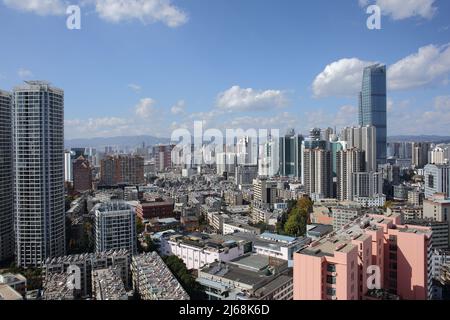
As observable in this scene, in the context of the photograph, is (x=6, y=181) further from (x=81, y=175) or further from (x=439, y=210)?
(x=439, y=210)

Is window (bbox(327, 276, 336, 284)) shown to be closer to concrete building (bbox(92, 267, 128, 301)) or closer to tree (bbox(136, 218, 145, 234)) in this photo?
concrete building (bbox(92, 267, 128, 301))

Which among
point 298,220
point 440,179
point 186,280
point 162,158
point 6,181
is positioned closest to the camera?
point 186,280

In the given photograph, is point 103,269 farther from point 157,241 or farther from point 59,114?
point 59,114

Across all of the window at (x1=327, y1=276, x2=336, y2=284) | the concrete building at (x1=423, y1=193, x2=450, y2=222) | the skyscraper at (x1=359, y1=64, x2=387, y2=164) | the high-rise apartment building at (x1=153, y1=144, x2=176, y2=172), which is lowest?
the concrete building at (x1=423, y1=193, x2=450, y2=222)

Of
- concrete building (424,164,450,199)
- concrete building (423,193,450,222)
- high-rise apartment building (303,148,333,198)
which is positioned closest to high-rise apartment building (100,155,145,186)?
high-rise apartment building (303,148,333,198)

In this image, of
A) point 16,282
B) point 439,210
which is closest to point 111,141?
point 16,282

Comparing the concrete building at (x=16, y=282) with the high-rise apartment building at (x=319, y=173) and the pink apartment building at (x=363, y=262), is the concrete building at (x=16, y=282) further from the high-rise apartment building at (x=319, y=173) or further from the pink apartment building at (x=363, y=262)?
the high-rise apartment building at (x=319, y=173)

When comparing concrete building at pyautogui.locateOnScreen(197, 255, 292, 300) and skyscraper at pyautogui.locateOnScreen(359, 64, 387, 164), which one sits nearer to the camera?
concrete building at pyautogui.locateOnScreen(197, 255, 292, 300)
